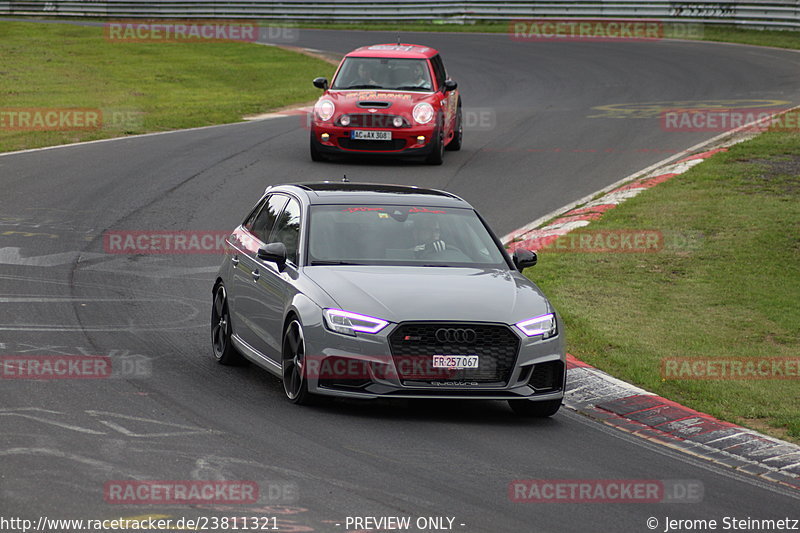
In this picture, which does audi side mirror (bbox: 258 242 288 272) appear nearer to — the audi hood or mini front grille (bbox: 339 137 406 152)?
the audi hood

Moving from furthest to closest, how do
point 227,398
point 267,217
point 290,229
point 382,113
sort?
1. point 382,113
2. point 267,217
3. point 290,229
4. point 227,398

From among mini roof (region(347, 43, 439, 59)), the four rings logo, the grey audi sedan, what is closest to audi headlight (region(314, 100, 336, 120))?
mini roof (region(347, 43, 439, 59))

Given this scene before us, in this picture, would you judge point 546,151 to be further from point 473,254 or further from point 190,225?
point 473,254

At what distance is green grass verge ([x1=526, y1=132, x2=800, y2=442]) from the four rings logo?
2.06m

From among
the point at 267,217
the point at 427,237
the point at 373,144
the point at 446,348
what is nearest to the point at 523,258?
the point at 427,237

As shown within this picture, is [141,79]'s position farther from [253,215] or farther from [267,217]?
[267,217]

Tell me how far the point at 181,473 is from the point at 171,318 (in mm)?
5115

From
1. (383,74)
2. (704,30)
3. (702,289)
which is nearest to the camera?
(702,289)

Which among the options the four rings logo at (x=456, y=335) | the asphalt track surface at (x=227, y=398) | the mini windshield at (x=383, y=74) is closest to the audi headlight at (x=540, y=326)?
the four rings logo at (x=456, y=335)

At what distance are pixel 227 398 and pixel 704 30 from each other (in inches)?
1497

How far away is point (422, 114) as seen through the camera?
20.6 metres

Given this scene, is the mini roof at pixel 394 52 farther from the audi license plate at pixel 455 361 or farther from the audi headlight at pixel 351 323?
the audi license plate at pixel 455 361

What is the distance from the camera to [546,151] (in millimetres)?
22078

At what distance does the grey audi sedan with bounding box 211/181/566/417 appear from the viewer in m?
8.55
